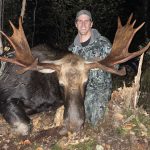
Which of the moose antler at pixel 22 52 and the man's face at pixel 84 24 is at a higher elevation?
the man's face at pixel 84 24

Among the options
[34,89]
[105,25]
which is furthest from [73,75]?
[105,25]

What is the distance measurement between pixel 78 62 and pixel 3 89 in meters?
1.43

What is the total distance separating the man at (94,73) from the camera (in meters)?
8.24

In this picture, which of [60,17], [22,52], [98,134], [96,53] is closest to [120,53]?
[96,53]

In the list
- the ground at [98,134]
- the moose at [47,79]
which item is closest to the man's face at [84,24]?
the moose at [47,79]

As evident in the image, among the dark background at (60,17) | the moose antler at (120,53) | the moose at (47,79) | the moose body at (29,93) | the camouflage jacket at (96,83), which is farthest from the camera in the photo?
the dark background at (60,17)

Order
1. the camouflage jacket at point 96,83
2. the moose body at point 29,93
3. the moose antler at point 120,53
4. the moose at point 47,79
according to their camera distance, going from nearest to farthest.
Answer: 1. the moose at point 47,79
2. the moose antler at point 120,53
3. the moose body at point 29,93
4. the camouflage jacket at point 96,83

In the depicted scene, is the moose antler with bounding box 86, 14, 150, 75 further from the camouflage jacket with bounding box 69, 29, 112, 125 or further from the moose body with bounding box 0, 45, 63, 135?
the moose body with bounding box 0, 45, 63, 135

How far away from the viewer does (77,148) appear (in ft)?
24.3

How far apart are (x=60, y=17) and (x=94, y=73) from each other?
12869 millimetres

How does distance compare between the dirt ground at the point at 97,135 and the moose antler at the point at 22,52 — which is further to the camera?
the moose antler at the point at 22,52

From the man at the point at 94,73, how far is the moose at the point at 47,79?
1.37ft

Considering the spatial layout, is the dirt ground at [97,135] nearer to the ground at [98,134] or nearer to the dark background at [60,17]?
the ground at [98,134]

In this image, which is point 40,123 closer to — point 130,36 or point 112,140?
point 112,140
